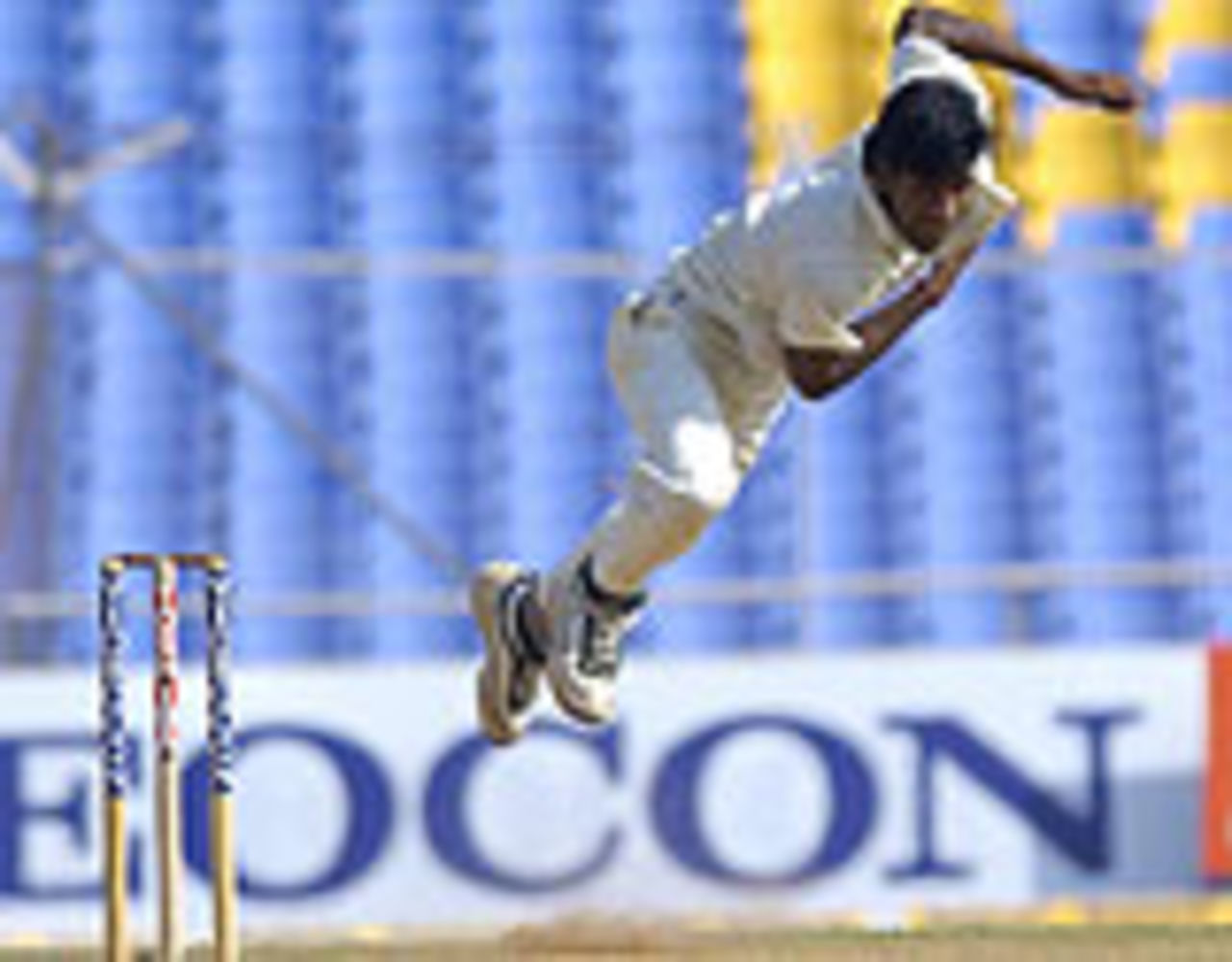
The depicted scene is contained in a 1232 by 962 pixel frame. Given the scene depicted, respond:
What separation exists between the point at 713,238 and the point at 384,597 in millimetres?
5462

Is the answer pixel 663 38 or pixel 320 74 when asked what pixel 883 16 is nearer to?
pixel 663 38

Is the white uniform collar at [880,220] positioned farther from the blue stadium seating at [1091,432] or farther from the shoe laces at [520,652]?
the blue stadium seating at [1091,432]

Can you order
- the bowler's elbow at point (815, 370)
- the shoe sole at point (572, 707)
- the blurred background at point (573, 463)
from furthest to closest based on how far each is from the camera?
1. the blurred background at point (573, 463)
2. the shoe sole at point (572, 707)
3. the bowler's elbow at point (815, 370)

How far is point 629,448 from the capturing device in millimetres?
14164

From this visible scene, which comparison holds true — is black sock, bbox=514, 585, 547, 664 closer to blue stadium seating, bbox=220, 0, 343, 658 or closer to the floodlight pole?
the floodlight pole

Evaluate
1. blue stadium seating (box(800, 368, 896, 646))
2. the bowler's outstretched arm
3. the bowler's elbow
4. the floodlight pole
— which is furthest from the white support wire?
the bowler's outstretched arm

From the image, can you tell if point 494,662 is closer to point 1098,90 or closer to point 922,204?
point 922,204

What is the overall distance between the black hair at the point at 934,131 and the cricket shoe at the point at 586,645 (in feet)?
4.51

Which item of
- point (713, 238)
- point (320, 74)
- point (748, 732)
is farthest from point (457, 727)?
point (320, 74)

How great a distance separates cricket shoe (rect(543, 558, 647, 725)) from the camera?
742 centimetres

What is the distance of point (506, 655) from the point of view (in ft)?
25.6

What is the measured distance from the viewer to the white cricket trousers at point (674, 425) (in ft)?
23.5

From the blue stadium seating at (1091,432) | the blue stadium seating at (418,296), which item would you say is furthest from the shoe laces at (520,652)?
the blue stadium seating at (1091,432)

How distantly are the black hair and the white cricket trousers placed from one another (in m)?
0.85
